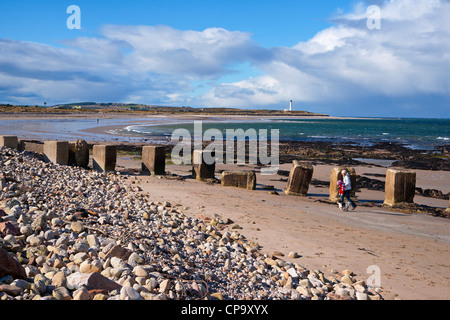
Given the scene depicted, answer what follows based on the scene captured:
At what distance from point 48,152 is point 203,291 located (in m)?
9.91

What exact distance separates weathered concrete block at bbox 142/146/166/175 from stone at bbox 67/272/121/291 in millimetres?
9346

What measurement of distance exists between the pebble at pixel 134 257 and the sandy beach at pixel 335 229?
1.74 ft

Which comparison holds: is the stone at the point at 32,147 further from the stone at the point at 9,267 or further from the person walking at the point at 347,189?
the stone at the point at 9,267

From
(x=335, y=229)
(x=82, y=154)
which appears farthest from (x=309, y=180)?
(x=82, y=154)

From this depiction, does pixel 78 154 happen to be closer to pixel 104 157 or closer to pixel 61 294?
pixel 104 157

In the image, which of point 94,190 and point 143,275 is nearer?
point 143,275

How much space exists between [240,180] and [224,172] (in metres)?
0.56

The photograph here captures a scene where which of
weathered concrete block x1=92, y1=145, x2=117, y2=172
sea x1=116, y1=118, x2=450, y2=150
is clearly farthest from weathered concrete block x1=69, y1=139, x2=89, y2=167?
sea x1=116, y1=118, x2=450, y2=150

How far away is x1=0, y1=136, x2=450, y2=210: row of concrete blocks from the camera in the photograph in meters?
11.6

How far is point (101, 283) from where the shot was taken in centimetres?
412
